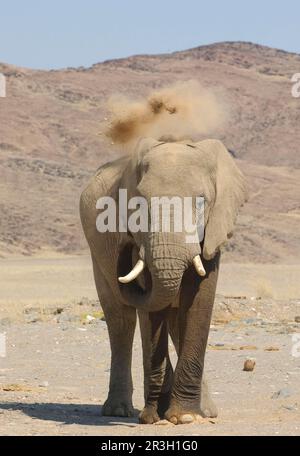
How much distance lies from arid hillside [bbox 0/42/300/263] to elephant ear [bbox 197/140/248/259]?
32619 millimetres

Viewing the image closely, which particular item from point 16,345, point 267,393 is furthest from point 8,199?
point 267,393

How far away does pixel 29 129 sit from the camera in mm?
77500

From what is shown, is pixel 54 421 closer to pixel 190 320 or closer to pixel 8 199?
pixel 190 320

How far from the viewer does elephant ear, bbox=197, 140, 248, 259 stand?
10.5 metres

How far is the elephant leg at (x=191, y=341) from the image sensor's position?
10.6 metres

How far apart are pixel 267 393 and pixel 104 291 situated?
2.46 meters

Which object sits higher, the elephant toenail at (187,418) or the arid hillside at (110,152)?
the elephant toenail at (187,418)

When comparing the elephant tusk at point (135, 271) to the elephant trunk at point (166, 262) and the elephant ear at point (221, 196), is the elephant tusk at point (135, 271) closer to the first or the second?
the elephant trunk at point (166, 262)

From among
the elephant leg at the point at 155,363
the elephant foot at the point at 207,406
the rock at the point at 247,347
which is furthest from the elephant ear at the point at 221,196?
the rock at the point at 247,347

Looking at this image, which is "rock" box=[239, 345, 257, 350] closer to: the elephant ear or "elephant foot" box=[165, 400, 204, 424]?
the elephant ear

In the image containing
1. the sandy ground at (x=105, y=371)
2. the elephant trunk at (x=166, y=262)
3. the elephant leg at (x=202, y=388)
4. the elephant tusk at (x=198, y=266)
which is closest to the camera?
the elephant trunk at (x=166, y=262)

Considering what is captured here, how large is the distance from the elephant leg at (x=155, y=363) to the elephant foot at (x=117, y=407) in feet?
3.81

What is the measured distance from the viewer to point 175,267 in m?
9.79
